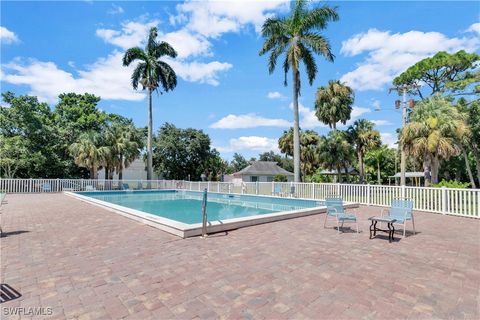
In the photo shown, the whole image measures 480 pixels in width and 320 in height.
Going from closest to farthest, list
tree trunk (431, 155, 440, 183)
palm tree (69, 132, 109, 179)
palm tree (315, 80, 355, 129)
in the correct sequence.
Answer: tree trunk (431, 155, 440, 183) → palm tree (69, 132, 109, 179) → palm tree (315, 80, 355, 129)

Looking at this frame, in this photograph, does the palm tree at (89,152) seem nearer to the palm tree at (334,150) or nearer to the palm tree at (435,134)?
the palm tree at (334,150)

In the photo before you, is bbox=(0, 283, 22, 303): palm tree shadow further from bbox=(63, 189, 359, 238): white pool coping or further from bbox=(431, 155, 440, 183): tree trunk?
bbox=(431, 155, 440, 183): tree trunk

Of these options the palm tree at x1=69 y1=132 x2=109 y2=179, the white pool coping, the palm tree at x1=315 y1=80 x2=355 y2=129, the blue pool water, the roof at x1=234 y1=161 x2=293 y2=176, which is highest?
the palm tree at x1=315 y1=80 x2=355 y2=129

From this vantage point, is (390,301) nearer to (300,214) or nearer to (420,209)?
(300,214)

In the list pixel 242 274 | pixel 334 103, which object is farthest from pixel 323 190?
pixel 334 103

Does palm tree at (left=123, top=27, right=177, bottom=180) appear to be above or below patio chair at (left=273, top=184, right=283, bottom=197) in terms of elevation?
above

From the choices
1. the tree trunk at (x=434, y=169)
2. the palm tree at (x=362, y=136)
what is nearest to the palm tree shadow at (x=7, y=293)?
the tree trunk at (x=434, y=169)

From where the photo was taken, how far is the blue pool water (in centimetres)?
1205

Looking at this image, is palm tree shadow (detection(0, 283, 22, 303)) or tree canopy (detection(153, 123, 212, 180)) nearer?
palm tree shadow (detection(0, 283, 22, 303))

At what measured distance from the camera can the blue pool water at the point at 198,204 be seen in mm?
12055

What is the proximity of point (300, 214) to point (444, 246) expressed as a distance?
4.32 meters

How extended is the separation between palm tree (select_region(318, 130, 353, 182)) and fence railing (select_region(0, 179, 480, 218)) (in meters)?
10.4

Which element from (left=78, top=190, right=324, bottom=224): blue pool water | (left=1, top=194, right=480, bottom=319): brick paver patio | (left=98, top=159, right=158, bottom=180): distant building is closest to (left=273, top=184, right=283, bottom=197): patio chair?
(left=78, top=190, right=324, bottom=224): blue pool water

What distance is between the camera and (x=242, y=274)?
3875 mm
